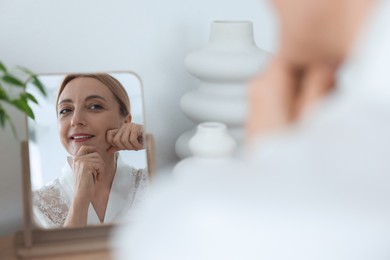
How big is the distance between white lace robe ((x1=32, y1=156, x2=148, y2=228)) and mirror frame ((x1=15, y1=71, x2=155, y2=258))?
Result: 0.01 metres

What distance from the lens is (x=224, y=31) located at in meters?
1.30

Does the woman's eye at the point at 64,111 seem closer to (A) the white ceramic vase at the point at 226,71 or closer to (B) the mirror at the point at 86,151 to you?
(B) the mirror at the point at 86,151

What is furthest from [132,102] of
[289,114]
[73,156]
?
[289,114]

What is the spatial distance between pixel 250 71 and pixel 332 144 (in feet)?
3.15

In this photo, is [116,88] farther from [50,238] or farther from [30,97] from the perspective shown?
[50,238]

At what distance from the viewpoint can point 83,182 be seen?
49.0 inches

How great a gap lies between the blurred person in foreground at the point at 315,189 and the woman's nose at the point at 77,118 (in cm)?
91

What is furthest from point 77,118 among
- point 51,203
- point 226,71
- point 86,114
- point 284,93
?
point 284,93

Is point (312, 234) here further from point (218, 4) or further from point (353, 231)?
point (218, 4)

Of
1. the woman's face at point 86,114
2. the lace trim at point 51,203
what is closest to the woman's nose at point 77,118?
the woman's face at point 86,114

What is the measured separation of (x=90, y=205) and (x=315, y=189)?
0.96 metres

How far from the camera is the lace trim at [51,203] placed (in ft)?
4.01

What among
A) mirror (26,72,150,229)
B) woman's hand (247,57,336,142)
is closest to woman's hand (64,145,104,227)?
mirror (26,72,150,229)

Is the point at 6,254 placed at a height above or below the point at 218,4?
below
